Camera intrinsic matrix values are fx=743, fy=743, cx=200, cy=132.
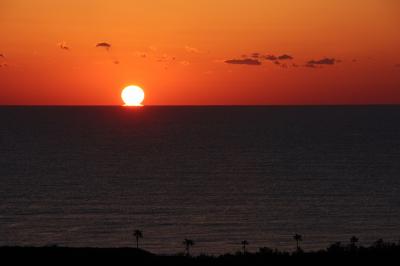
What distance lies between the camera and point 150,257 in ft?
149

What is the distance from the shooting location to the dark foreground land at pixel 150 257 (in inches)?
1734

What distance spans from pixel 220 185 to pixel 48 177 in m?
34.6

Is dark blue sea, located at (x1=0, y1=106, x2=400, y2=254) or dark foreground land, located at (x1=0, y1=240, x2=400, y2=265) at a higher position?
dark blue sea, located at (x1=0, y1=106, x2=400, y2=254)

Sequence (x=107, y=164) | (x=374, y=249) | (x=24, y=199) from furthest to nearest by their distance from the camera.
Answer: (x=107, y=164) < (x=24, y=199) < (x=374, y=249)

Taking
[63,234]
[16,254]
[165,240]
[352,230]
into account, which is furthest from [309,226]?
[16,254]

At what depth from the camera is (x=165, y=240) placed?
8706 centimetres

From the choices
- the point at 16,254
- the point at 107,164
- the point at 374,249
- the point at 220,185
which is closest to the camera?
the point at 16,254

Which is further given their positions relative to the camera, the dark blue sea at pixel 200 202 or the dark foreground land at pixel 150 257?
the dark blue sea at pixel 200 202

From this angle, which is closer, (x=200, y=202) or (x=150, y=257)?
(x=150, y=257)

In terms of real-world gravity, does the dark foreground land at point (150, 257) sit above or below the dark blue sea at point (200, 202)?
below

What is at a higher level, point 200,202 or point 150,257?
point 200,202

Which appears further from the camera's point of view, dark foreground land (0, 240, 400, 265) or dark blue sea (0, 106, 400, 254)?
dark blue sea (0, 106, 400, 254)

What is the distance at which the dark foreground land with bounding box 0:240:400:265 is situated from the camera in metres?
44.0

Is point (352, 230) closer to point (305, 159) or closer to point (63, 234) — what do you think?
point (63, 234)
